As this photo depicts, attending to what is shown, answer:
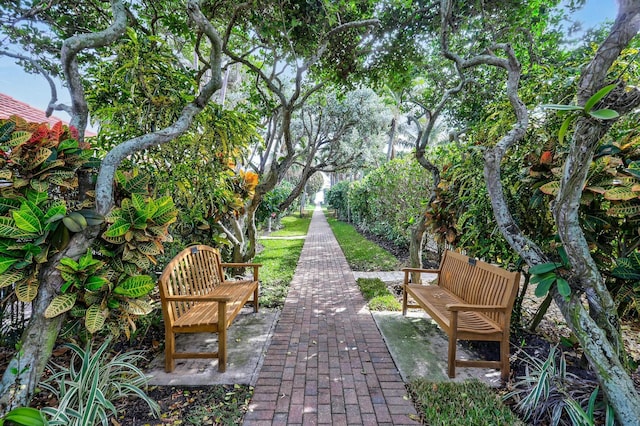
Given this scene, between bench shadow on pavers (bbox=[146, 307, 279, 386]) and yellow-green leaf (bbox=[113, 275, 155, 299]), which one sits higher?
yellow-green leaf (bbox=[113, 275, 155, 299])

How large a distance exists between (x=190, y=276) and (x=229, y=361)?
3.72 ft

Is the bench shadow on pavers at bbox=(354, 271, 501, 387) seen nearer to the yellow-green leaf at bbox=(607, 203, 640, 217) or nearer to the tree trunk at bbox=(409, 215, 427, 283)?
the tree trunk at bbox=(409, 215, 427, 283)

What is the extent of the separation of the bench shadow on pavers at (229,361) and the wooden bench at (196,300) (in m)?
0.13

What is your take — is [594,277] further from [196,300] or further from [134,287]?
[134,287]

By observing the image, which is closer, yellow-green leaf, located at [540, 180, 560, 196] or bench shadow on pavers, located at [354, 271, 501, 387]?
yellow-green leaf, located at [540, 180, 560, 196]

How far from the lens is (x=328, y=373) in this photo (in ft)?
9.97

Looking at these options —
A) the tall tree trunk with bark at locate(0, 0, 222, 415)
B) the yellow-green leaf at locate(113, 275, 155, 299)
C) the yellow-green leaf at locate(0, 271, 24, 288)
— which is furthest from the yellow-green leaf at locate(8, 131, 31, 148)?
the yellow-green leaf at locate(113, 275, 155, 299)

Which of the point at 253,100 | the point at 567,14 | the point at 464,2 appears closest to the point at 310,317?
the point at 253,100

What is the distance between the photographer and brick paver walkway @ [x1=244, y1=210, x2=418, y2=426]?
2439 mm

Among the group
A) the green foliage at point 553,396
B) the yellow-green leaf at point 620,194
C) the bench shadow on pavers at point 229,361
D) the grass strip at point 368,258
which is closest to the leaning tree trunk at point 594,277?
the green foliage at point 553,396

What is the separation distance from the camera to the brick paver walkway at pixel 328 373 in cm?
244

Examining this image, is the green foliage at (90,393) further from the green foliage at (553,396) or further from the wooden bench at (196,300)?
the green foliage at (553,396)

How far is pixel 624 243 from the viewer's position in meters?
2.72

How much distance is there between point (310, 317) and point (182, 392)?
2.17m
